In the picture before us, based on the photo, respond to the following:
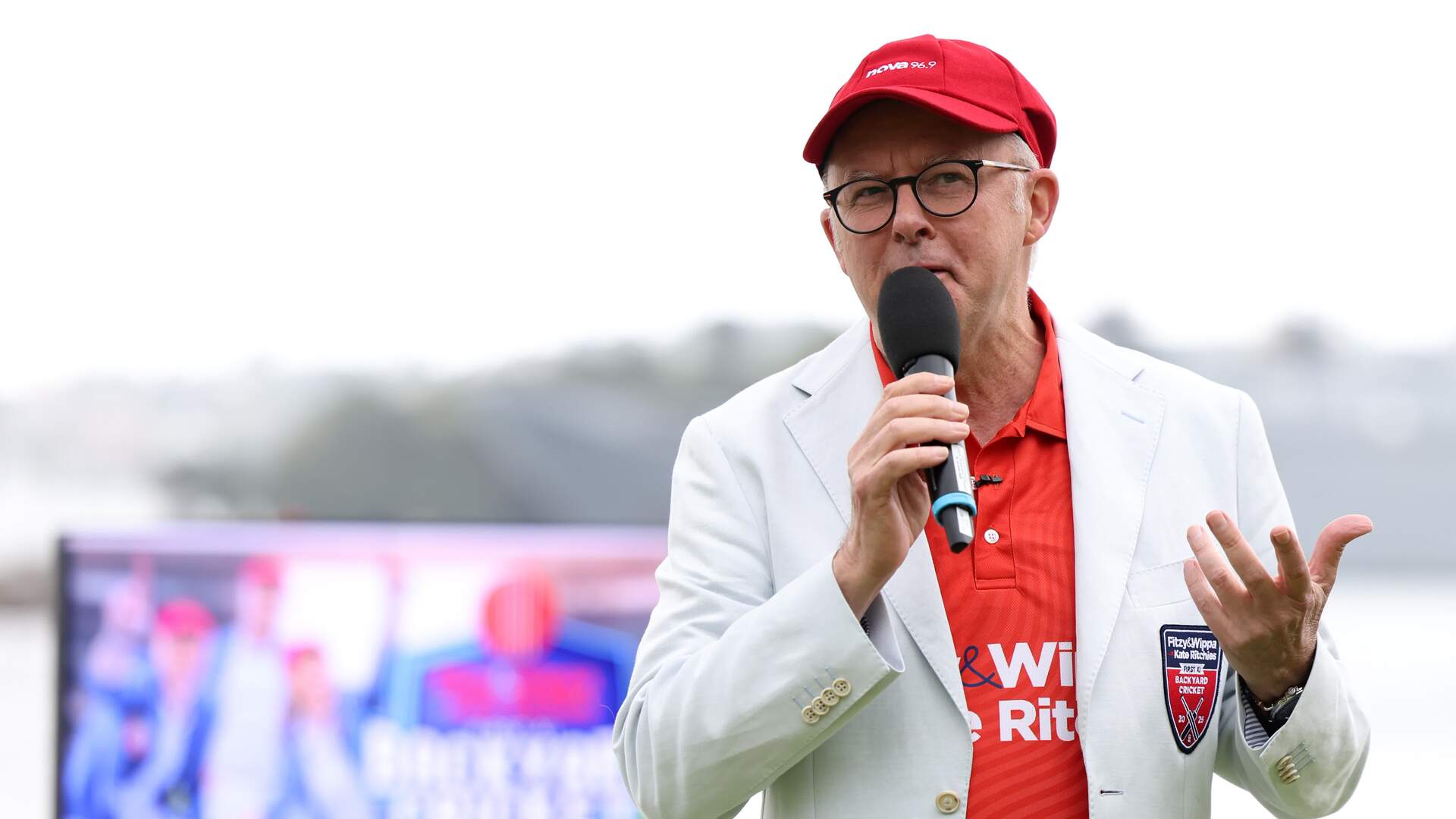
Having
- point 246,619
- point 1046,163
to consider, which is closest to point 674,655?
point 1046,163

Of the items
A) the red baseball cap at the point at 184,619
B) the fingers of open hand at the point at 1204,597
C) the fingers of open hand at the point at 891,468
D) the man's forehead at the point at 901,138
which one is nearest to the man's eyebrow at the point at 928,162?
the man's forehead at the point at 901,138

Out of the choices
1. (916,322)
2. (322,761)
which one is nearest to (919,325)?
(916,322)

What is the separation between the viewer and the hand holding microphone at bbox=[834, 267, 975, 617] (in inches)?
56.9

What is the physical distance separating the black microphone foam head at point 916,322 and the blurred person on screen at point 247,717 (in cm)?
283

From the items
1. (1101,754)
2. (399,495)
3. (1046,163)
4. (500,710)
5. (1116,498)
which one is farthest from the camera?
(399,495)

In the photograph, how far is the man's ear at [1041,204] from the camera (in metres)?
1.98

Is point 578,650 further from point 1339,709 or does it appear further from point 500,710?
point 1339,709

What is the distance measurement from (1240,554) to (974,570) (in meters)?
0.38

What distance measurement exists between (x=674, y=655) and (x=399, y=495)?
6.75 metres

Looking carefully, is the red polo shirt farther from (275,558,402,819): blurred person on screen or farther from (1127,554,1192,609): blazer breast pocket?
(275,558,402,819): blurred person on screen

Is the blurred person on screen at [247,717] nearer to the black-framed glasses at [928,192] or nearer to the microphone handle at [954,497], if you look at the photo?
the black-framed glasses at [928,192]

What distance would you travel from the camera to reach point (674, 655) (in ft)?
5.61

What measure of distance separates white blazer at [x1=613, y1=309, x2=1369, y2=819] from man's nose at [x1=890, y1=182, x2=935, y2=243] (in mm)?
252

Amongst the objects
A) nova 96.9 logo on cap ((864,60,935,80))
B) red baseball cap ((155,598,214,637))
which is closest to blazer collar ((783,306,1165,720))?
nova 96.9 logo on cap ((864,60,935,80))
